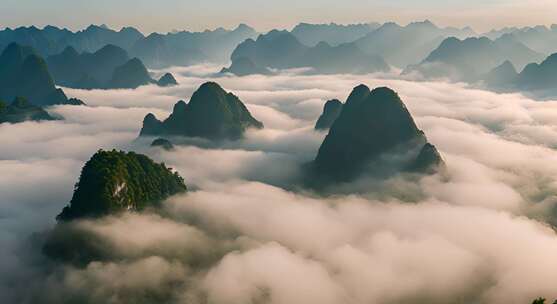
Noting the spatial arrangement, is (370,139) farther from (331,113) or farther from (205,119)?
(205,119)

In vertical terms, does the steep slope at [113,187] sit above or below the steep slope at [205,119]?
below

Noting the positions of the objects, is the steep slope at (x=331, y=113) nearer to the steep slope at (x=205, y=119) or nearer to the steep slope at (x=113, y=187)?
the steep slope at (x=205, y=119)

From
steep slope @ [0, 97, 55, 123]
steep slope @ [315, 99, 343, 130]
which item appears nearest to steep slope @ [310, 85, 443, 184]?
steep slope @ [315, 99, 343, 130]

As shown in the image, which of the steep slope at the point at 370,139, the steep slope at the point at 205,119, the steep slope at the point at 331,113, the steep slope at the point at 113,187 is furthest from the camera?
the steep slope at the point at 331,113

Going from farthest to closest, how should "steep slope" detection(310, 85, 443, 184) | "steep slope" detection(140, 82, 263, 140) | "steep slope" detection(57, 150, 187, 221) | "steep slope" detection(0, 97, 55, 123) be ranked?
"steep slope" detection(0, 97, 55, 123) < "steep slope" detection(140, 82, 263, 140) < "steep slope" detection(310, 85, 443, 184) < "steep slope" detection(57, 150, 187, 221)

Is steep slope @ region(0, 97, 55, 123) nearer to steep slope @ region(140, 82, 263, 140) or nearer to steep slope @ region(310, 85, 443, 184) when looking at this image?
steep slope @ region(140, 82, 263, 140)

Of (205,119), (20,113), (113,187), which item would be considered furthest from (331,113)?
(113,187)

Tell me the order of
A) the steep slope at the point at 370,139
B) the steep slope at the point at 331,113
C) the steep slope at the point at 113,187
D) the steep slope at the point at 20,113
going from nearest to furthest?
the steep slope at the point at 113,187 → the steep slope at the point at 370,139 → the steep slope at the point at 331,113 → the steep slope at the point at 20,113

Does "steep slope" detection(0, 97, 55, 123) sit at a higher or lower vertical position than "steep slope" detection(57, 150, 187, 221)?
higher

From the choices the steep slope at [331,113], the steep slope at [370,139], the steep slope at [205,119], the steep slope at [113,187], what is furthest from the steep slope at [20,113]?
the steep slope at [113,187]

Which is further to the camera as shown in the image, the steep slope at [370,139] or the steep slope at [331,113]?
the steep slope at [331,113]
